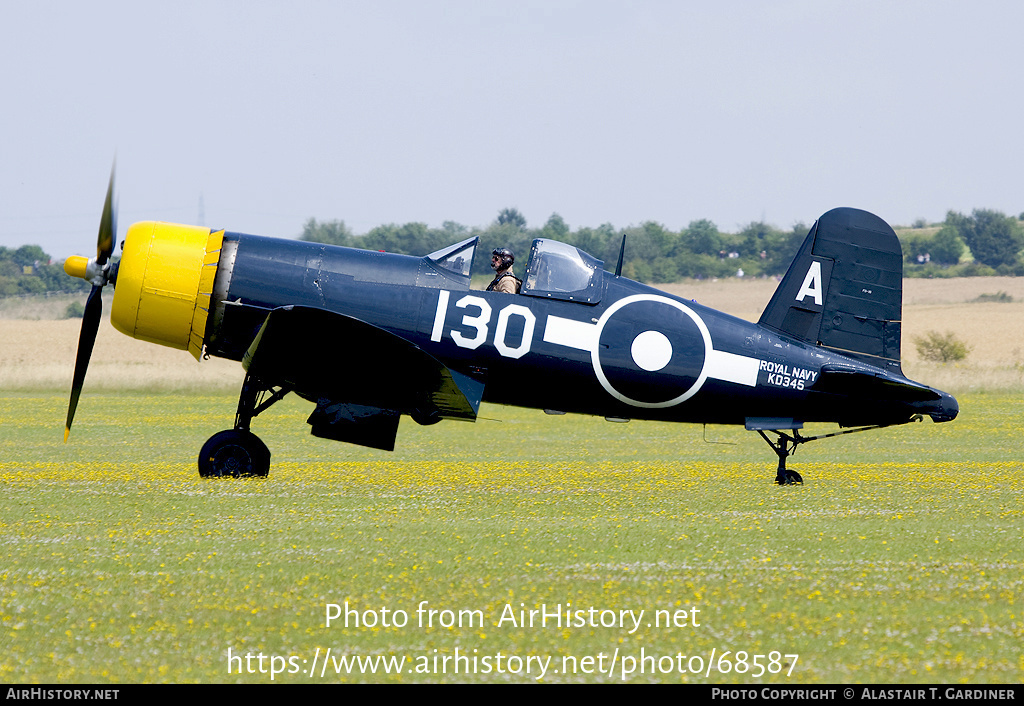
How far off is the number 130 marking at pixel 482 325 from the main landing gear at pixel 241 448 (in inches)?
69.1

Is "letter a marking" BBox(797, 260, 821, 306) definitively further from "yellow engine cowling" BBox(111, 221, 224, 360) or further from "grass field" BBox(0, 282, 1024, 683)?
"yellow engine cowling" BBox(111, 221, 224, 360)

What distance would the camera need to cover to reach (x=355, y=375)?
9617mm

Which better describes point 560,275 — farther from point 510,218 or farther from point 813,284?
point 510,218

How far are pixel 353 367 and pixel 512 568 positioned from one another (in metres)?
3.49

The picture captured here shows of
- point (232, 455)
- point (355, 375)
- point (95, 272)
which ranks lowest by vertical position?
point (232, 455)

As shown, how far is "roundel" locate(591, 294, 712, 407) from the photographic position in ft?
33.2

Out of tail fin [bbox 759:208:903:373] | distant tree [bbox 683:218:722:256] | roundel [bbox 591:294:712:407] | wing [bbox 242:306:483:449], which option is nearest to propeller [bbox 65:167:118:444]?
wing [bbox 242:306:483:449]

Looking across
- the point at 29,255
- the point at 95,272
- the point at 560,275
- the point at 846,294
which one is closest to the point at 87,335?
the point at 95,272

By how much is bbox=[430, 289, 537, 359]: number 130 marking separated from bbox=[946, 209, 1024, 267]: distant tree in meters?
82.4

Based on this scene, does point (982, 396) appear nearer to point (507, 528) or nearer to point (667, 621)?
point (507, 528)

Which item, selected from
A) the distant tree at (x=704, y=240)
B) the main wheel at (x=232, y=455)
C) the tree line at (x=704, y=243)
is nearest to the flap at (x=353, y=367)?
the main wheel at (x=232, y=455)

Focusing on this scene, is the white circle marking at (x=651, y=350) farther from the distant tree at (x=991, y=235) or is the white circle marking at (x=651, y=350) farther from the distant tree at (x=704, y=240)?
the distant tree at (x=991, y=235)
